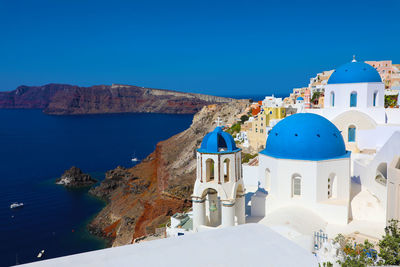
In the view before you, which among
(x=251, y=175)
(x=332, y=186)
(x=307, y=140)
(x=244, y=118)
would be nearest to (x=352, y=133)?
(x=251, y=175)

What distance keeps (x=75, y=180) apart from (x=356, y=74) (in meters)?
42.3

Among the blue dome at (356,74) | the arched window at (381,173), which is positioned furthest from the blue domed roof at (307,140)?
the blue dome at (356,74)

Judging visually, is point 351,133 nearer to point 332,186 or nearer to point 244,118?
point 332,186

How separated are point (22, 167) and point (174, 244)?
212ft

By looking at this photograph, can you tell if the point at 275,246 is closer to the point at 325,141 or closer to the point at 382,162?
the point at 325,141

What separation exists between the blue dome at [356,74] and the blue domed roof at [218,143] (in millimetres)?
12237

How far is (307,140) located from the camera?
540 inches

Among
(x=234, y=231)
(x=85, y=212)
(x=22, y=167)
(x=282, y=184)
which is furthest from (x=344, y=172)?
(x=22, y=167)

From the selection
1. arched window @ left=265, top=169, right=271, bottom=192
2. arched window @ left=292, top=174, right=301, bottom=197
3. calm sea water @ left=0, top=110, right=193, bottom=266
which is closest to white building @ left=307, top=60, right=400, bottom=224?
arched window @ left=292, top=174, right=301, bottom=197

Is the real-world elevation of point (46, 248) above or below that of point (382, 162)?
below

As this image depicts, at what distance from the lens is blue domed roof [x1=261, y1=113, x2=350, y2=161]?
13625 millimetres

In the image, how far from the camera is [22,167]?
198ft

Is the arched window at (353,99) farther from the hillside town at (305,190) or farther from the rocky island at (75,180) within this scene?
the rocky island at (75,180)

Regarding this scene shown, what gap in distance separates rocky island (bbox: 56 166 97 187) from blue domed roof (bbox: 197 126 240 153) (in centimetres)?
4148
